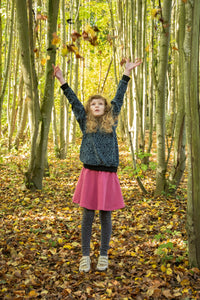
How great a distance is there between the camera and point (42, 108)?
→ 219 inches

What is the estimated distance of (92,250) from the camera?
3.43 metres

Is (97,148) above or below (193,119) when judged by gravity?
below

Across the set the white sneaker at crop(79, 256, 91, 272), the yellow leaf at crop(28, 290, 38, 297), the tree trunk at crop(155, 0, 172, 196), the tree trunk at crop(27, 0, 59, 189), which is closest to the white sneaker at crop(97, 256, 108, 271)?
the white sneaker at crop(79, 256, 91, 272)

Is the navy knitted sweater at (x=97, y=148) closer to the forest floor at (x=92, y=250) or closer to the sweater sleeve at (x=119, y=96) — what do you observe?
the sweater sleeve at (x=119, y=96)

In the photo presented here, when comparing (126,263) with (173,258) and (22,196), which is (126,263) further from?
(22,196)

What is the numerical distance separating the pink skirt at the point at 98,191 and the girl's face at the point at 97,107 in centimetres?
59

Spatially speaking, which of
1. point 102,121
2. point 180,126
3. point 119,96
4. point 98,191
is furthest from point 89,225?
point 180,126

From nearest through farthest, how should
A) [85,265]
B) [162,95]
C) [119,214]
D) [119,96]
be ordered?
[85,265]
[119,96]
[119,214]
[162,95]

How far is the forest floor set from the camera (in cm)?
255

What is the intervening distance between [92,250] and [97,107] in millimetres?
1705

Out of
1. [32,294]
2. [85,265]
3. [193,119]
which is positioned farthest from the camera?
[85,265]

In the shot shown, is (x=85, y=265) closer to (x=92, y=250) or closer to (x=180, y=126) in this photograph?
(x=92, y=250)

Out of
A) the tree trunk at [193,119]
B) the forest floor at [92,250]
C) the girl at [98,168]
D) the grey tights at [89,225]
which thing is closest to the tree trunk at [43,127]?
the forest floor at [92,250]

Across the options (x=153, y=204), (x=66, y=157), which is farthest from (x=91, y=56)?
(x=153, y=204)
